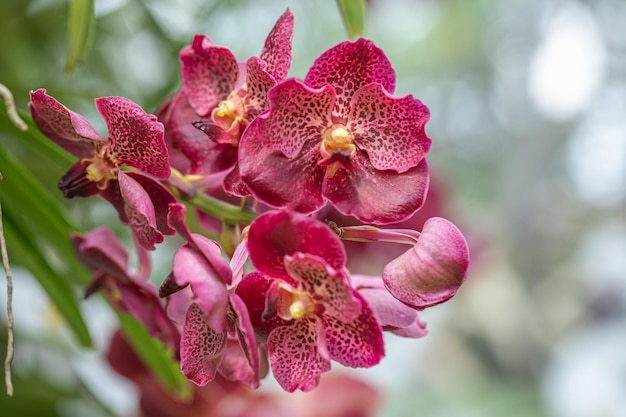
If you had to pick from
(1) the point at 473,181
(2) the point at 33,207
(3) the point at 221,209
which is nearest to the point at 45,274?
(2) the point at 33,207

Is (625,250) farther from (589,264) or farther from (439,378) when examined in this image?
(439,378)

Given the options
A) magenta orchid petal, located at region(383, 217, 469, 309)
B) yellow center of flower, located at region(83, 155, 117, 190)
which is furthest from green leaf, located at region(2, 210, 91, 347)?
magenta orchid petal, located at region(383, 217, 469, 309)

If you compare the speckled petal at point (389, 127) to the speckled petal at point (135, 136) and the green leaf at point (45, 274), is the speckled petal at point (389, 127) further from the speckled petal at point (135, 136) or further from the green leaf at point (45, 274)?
the green leaf at point (45, 274)

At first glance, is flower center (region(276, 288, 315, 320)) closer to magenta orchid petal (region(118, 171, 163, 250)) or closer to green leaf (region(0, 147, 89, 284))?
magenta orchid petal (region(118, 171, 163, 250))

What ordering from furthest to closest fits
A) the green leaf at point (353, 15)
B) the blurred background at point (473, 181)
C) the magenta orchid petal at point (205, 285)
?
1. the blurred background at point (473, 181)
2. the green leaf at point (353, 15)
3. the magenta orchid petal at point (205, 285)

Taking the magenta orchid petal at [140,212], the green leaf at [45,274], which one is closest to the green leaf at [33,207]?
the green leaf at [45,274]

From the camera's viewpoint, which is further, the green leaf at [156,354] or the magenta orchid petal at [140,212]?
the green leaf at [156,354]
